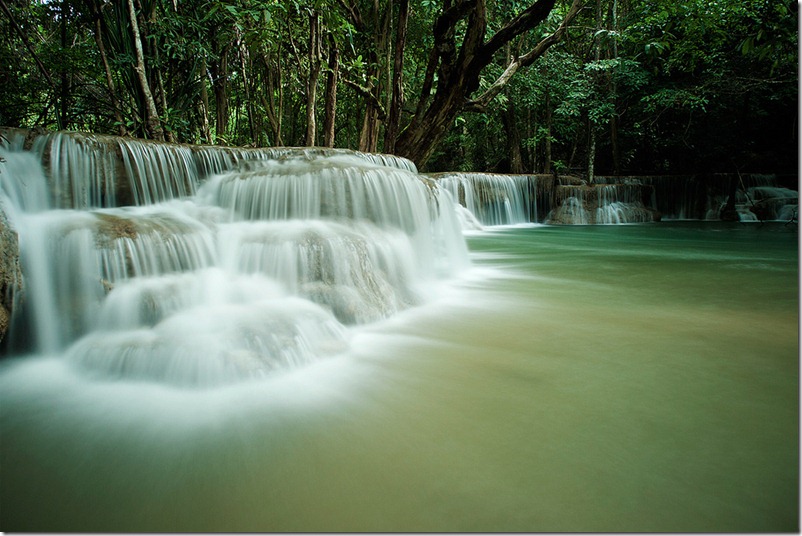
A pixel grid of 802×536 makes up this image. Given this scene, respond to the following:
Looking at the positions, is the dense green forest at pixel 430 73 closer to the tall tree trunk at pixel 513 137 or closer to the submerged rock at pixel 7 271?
the tall tree trunk at pixel 513 137

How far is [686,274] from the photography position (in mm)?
4777

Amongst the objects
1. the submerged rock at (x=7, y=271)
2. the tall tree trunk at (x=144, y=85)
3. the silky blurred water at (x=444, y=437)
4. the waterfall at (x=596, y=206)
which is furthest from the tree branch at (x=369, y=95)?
the submerged rock at (x=7, y=271)

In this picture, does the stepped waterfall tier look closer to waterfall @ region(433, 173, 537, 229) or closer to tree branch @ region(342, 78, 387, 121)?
tree branch @ region(342, 78, 387, 121)

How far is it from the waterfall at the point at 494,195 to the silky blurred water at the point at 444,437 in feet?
27.4

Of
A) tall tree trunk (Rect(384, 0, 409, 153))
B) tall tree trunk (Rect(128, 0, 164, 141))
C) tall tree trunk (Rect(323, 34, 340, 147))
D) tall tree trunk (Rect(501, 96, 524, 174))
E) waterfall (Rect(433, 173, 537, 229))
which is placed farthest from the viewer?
tall tree trunk (Rect(501, 96, 524, 174))

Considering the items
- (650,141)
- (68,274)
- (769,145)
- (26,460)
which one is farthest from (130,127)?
(769,145)

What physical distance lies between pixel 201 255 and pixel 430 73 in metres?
6.66

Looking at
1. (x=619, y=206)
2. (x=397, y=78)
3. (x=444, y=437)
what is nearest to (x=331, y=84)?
(x=397, y=78)

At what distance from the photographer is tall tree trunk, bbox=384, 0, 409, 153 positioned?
26.5 ft

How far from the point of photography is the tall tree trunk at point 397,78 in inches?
318

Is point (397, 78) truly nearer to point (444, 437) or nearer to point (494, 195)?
point (494, 195)

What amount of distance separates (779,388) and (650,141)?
1537 cm

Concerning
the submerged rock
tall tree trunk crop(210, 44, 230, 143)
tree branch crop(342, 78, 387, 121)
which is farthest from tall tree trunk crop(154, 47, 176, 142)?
the submerged rock

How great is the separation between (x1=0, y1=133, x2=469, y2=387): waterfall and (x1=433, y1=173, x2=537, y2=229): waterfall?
20.1 feet
